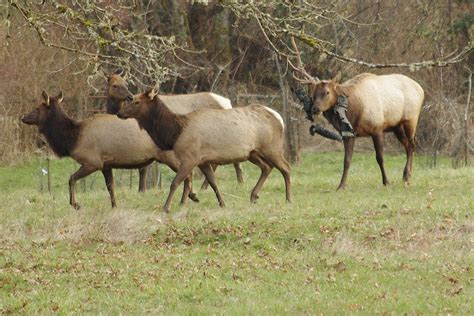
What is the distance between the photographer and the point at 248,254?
38.8 ft

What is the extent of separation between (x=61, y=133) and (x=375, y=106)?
210 inches

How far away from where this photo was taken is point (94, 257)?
467 inches

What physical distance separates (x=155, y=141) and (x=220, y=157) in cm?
110

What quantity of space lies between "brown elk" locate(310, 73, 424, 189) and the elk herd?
2 centimetres

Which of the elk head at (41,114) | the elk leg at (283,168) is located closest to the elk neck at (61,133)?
the elk head at (41,114)

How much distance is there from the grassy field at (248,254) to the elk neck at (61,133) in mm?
869

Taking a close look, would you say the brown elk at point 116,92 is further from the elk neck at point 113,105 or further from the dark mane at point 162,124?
the dark mane at point 162,124

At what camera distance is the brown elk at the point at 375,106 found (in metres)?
17.5

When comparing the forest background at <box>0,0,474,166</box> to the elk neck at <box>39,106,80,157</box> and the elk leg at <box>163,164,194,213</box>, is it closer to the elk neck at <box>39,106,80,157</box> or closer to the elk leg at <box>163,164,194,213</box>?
the elk neck at <box>39,106,80,157</box>

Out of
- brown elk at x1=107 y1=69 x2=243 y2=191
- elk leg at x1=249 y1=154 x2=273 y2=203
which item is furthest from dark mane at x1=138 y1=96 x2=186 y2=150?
brown elk at x1=107 y1=69 x2=243 y2=191

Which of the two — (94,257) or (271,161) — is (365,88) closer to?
(271,161)

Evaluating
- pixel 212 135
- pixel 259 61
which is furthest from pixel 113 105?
pixel 259 61

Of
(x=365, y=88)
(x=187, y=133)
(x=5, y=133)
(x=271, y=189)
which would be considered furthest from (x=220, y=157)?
(x=5, y=133)

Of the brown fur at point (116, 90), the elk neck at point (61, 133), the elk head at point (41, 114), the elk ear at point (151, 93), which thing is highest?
the elk ear at point (151, 93)
